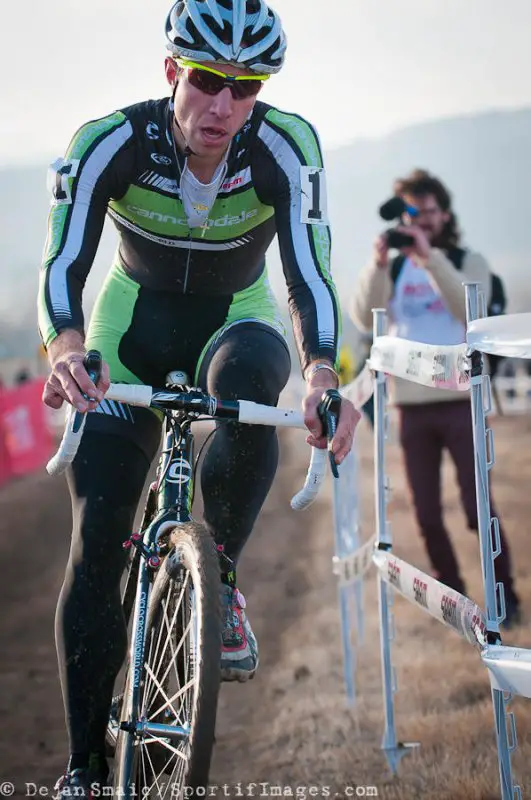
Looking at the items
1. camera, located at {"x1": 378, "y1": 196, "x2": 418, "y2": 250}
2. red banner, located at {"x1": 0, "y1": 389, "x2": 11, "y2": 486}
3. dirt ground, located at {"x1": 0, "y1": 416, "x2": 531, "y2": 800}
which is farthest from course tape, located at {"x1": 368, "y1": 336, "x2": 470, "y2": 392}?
red banner, located at {"x1": 0, "y1": 389, "x2": 11, "y2": 486}

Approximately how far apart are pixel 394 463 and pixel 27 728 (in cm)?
1360

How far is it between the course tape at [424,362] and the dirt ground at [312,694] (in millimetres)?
1479

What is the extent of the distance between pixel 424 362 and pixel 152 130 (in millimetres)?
1279

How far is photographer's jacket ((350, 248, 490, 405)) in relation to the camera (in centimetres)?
694

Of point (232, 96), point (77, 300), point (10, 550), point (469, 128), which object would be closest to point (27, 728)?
point (77, 300)

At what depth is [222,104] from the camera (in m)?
3.86

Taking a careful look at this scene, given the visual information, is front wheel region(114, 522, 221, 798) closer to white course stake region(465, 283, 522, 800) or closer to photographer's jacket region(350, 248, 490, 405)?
white course stake region(465, 283, 522, 800)

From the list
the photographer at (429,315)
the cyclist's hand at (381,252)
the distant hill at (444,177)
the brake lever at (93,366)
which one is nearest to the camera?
the brake lever at (93,366)

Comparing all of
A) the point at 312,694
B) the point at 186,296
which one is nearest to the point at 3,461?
the point at 312,694

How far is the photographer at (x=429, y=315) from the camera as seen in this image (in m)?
6.99

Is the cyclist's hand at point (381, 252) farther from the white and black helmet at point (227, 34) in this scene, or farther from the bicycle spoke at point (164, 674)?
the bicycle spoke at point (164, 674)

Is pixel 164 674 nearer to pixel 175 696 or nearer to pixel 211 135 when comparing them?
pixel 175 696

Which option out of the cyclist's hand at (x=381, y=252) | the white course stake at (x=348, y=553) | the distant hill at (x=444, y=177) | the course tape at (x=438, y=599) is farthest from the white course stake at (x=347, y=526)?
the distant hill at (x=444, y=177)

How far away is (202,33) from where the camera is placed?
380 centimetres
